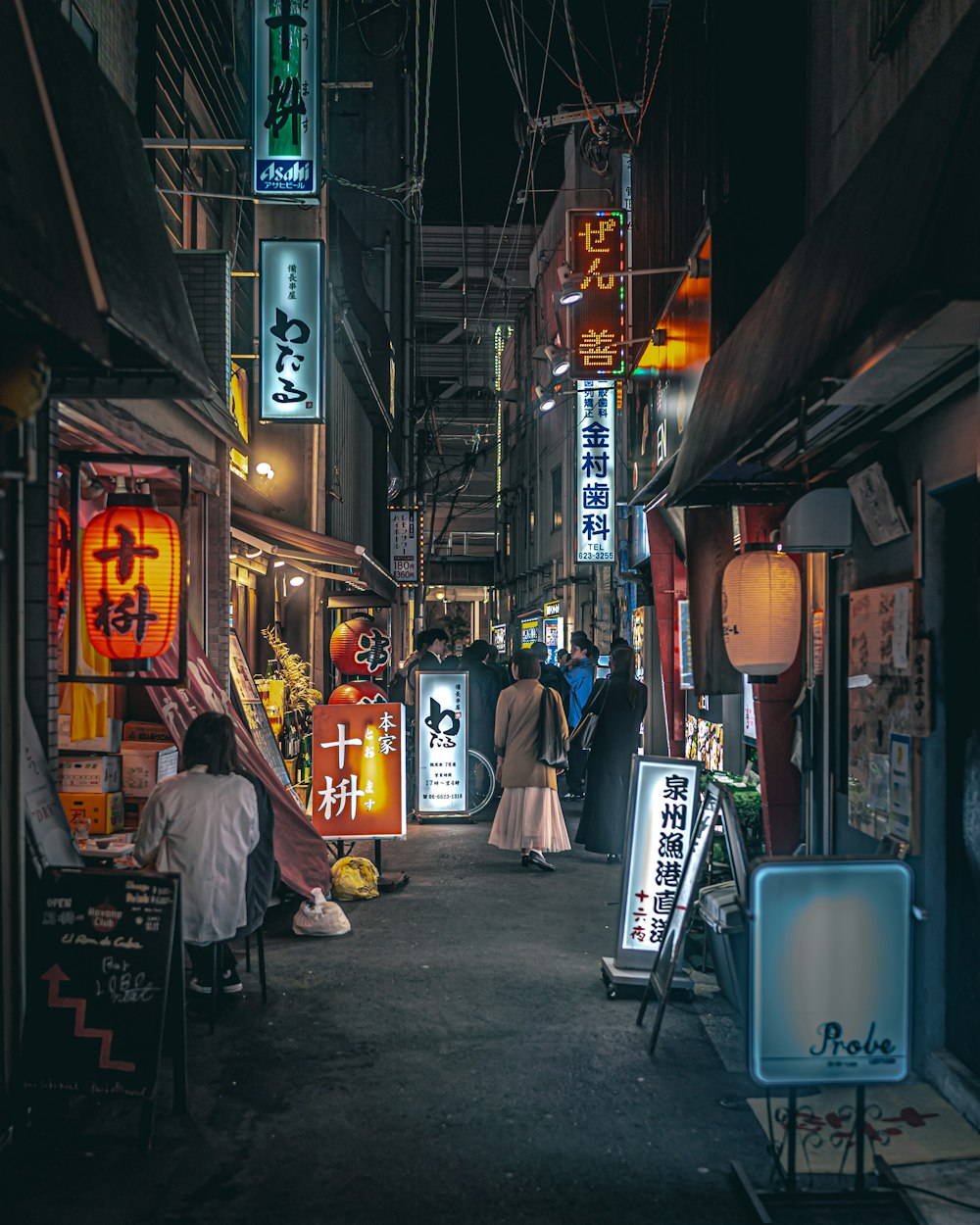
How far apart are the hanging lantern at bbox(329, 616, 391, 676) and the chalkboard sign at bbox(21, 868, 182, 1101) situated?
10.3m

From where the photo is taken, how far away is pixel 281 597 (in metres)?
18.3

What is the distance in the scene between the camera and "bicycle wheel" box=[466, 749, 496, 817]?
52.4 feet

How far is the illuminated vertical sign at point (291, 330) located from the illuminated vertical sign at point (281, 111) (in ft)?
4.36

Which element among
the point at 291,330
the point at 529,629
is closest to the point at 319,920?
the point at 291,330

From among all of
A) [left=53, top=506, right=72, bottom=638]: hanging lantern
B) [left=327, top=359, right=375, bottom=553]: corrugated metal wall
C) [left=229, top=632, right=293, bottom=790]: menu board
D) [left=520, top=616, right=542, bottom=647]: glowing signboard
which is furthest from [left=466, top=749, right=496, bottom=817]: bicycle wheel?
[left=520, top=616, right=542, bottom=647]: glowing signboard

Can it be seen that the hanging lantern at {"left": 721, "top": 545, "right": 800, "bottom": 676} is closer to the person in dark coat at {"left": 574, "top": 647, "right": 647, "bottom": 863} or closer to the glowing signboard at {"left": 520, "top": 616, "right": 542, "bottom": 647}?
the person in dark coat at {"left": 574, "top": 647, "right": 647, "bottom": 863}

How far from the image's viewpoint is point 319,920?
9.29m

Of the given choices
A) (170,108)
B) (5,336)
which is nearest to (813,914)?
(5,336)

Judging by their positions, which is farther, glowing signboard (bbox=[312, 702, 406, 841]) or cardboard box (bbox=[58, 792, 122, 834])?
glowing signboard (bbox=[312, 702, 406, 841])

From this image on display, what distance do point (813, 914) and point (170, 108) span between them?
10960 mm

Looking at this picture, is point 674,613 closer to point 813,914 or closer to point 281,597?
point 281,597

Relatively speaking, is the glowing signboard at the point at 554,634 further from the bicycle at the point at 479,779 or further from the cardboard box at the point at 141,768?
the cardboard box at the point at 141,768

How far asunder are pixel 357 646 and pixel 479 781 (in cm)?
290

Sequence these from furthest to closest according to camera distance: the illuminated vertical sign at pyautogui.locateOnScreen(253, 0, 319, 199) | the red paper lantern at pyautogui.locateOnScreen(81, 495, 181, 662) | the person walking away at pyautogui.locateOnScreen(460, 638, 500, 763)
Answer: the person walking away at pyautogui.locateOnScreen(460, 638, 500, 763) → the illuminated vertical sign at pyautogui.locateOnScreen(253, 0, 319, 199) → the red paper lantern at pyautogui.locateOnScreen(81, 495, 181, 662)
